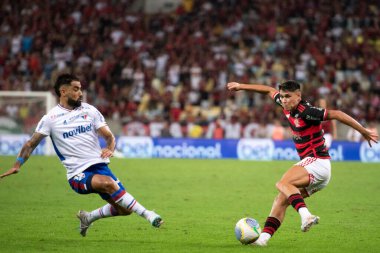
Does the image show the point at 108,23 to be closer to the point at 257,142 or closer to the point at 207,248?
the point at 257,142

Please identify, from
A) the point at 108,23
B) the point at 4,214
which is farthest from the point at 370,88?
the point at 4,214

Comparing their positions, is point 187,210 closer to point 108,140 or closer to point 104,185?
point 108,140

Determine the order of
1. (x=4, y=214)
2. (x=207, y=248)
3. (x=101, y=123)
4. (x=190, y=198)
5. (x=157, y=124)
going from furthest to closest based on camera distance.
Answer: (x=157, y=124) → (x=190, y=198) → (x=4, y=214) → (x=101, y=123) → (x=207, y=248)

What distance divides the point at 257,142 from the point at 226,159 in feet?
4.19

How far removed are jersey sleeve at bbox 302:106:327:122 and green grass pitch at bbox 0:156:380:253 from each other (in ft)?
5.12

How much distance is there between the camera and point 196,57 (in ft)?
103

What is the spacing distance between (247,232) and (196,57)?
73.6 feet

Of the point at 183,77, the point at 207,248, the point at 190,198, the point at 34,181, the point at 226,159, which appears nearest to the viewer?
the point at 207,248

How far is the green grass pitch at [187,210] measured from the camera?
961cm

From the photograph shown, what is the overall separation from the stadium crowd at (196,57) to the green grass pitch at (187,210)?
544cm

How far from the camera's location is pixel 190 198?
611 inches

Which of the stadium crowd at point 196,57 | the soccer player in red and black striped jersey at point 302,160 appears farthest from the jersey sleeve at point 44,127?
the stadium crowd at point 196,57

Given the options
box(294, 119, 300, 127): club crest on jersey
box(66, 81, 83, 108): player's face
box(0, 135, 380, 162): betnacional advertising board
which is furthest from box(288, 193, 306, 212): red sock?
box(0, 135, 380, 162): betnacional advertising board

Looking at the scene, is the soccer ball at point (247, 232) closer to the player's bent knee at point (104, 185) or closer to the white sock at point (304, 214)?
the white sock at point (304, 214)
